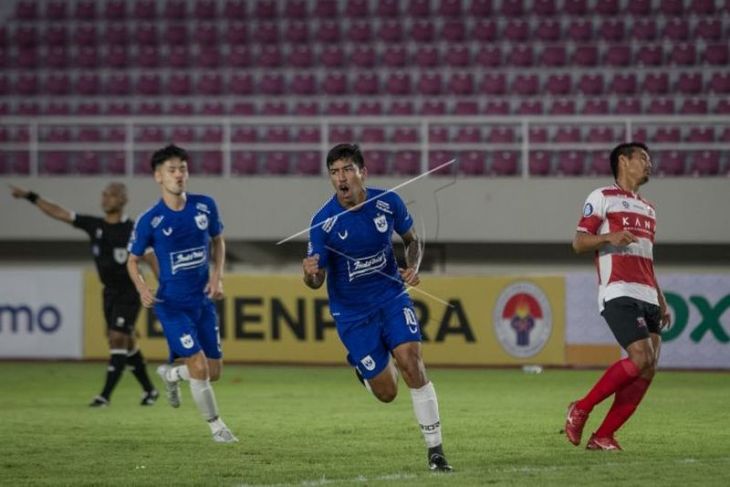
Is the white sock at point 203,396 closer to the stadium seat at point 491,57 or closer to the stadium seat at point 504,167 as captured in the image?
the stadium seat at point 504,167

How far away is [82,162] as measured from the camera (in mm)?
24391

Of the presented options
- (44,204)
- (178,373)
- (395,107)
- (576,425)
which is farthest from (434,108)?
(576,425)

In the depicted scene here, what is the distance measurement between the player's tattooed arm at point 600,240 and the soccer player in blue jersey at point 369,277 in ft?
3.89

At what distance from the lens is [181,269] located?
10.9 m

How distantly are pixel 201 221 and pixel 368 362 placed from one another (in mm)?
2399

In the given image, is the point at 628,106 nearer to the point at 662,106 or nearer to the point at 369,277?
the point at 662,106

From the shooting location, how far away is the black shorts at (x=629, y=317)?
965 centimetres

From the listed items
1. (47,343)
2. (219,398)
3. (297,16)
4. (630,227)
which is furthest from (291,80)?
(630,227)

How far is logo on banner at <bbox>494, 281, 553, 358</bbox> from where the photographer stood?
64.0 ft

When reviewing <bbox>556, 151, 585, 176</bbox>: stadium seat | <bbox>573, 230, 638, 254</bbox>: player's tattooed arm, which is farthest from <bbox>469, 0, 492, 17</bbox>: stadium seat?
<bbox>573, 230, 638, 254</bbox>: player's tattooed arm

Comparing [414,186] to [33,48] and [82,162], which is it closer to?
[82,162]

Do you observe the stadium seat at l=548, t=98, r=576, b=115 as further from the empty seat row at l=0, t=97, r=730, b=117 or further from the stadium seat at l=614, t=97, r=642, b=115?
the stadium seat at l=614, t=97, r=642, b=115

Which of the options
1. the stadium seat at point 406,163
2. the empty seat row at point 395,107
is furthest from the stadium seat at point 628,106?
the stadium seat at point 406,163

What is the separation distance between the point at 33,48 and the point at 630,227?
19.5m
